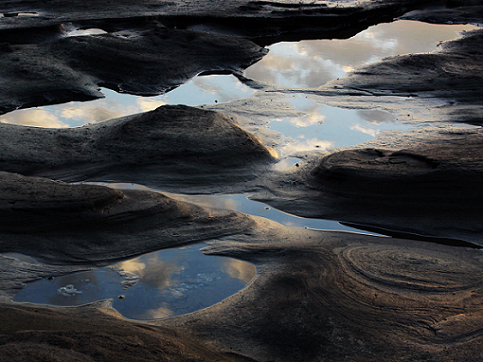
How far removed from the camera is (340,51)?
513 inches

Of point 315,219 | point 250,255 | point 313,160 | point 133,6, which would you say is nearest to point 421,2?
point 133,6

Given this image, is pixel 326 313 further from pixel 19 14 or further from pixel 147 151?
pixel 19 14

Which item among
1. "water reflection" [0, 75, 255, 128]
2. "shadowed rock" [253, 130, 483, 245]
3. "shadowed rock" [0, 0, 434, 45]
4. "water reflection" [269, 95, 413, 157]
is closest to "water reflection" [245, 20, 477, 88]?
"shadowed rock" [0, 0, 434, 45]

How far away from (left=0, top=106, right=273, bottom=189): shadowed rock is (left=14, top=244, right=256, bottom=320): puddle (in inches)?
62.3

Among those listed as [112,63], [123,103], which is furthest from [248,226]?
[112,63]

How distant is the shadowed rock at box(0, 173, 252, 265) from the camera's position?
487 cm

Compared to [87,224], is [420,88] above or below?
above

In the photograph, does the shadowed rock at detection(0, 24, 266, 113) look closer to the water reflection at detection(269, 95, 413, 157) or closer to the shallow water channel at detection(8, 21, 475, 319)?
the shallow water channel at detection(8, 21, 475, 319)

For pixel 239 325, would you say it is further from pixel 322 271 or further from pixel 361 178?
pixel 361 178

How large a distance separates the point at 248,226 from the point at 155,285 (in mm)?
1388

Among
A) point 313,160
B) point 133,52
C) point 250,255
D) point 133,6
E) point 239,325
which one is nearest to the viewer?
point 239,325

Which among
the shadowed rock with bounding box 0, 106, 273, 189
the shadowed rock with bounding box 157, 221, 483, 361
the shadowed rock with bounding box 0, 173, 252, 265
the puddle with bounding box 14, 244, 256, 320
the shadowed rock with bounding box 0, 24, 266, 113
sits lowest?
the puddle with bounding box 14, 244, 256, 320

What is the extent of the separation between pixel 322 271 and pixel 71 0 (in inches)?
486

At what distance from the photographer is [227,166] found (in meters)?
6.69
